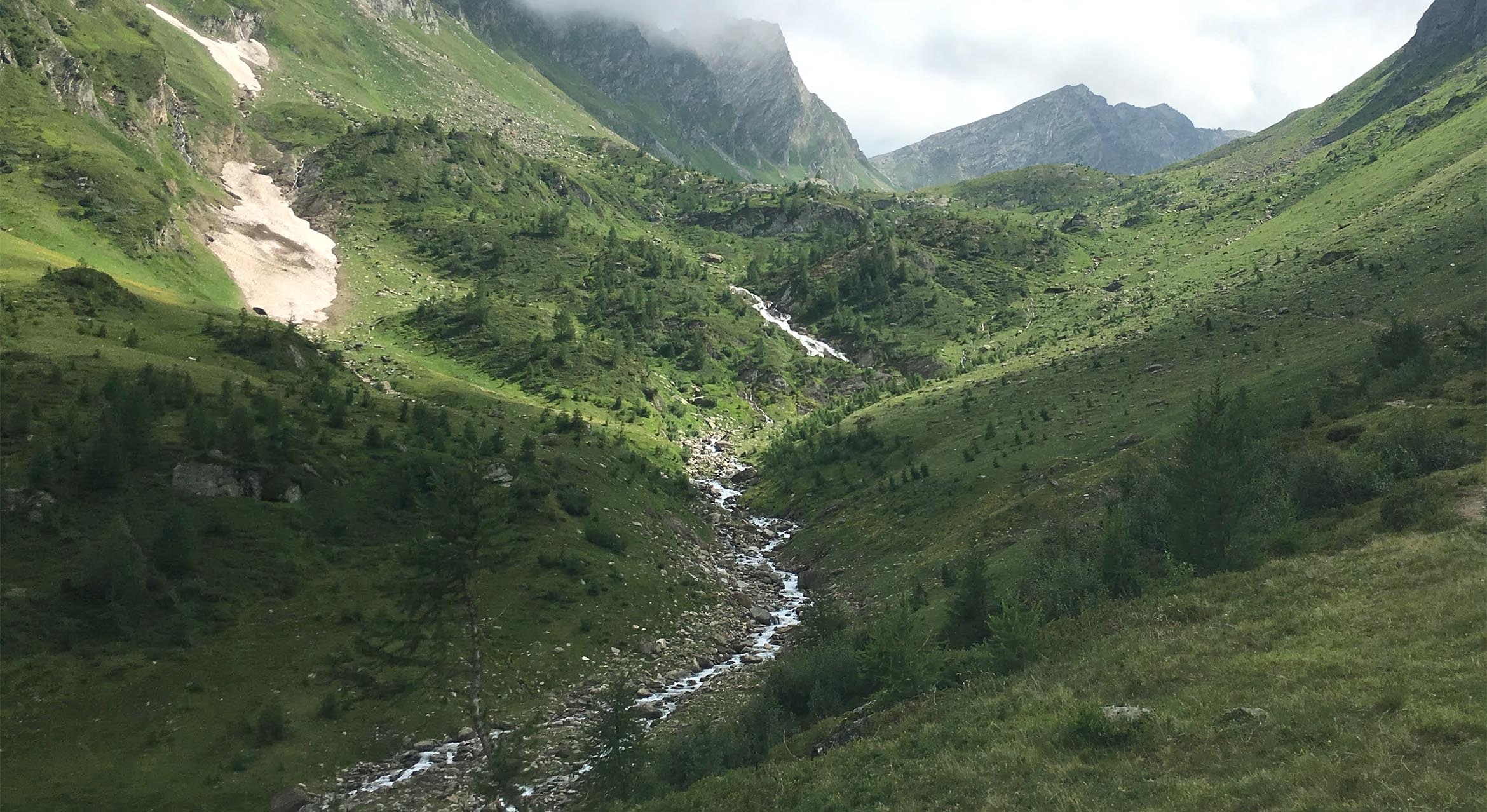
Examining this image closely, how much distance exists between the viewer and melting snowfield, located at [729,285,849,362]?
149 m

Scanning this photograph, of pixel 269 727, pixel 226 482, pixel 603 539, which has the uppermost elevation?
pixel 226 482

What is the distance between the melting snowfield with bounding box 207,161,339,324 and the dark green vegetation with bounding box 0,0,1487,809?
574 centimetres

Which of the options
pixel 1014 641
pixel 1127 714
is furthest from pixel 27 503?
pixel 1127 714

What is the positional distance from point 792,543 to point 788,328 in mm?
101192

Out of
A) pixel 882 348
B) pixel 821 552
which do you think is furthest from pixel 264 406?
pixel 882 348

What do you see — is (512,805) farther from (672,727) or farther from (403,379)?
(403,379)

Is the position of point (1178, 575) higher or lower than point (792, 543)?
higher

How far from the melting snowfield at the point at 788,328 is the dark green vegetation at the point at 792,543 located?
40.3 meters

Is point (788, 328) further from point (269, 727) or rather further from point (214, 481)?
point (269, 727)

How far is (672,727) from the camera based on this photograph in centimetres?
3250

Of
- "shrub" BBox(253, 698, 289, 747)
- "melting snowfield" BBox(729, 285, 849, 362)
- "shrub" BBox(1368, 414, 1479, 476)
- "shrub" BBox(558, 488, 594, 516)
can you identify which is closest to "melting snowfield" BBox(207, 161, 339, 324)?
"shrub" BBox(558, 488, 594, 516)

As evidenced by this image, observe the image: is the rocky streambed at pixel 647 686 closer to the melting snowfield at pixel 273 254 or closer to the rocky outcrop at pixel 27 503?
the rocky outcrop at pixel 27 503

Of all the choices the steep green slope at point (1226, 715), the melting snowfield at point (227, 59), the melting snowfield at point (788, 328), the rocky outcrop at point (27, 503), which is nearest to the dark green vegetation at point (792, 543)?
the steep green slope at point (1226, 715)

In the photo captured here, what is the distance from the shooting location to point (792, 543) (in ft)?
208
